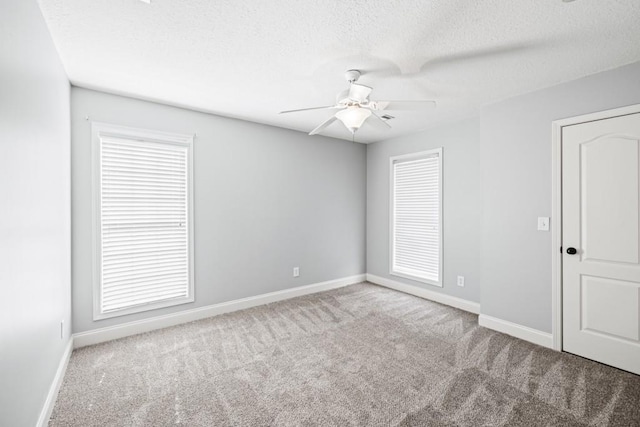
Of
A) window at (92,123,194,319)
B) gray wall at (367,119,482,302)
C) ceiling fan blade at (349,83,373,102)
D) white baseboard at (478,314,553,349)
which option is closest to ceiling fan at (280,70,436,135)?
ceiling fan blade at (349,83,373,102)

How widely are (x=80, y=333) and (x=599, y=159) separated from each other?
16.4 ft

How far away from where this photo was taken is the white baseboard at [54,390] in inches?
70.8

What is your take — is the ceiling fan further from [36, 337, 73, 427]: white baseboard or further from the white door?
[36, 337, 73, 427]: white baseboard

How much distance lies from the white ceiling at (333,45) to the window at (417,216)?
144 centimetres

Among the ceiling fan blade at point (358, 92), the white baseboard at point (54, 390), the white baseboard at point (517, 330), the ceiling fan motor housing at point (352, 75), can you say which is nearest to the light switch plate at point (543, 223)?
the white baseboard at point (517, 330)

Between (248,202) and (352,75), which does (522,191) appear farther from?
(248,202)

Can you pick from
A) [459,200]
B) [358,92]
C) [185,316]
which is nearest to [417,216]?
[459,200]

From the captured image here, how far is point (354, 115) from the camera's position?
241cm

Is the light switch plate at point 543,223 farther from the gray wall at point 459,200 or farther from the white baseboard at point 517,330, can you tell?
the white baseboard at point 517,330

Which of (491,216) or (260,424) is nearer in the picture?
(260,424)

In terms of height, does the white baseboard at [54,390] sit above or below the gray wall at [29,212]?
below

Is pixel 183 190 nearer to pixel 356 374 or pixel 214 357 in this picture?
pixel 214 357

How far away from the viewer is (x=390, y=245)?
4.95 m

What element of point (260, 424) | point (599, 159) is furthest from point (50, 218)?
point (599, 159)
